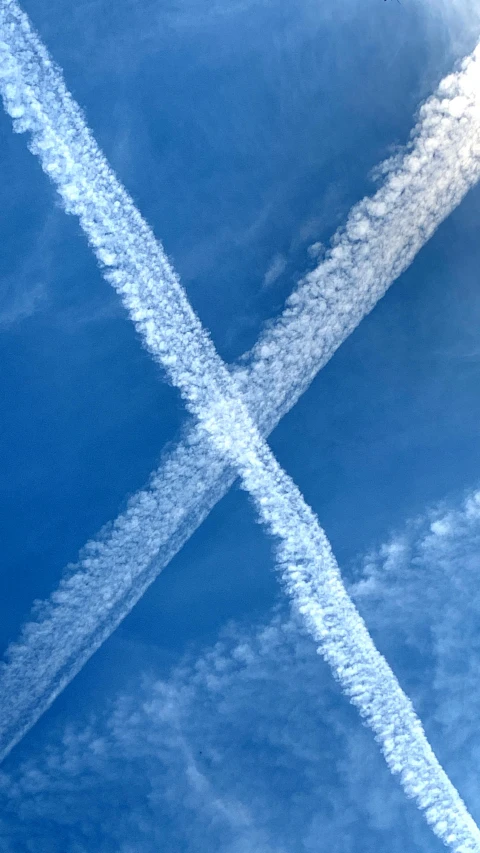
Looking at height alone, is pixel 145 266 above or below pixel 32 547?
above

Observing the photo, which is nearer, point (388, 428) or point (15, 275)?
point (15, 275)

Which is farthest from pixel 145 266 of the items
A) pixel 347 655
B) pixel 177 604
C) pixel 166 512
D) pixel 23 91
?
pixel 347 655

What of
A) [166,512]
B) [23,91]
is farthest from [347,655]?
[23,91]

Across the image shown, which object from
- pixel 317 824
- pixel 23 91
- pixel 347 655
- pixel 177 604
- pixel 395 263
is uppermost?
pixel 23 91

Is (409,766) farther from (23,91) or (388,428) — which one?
(23,91)

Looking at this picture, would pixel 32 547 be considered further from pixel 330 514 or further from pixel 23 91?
pixel 23 91

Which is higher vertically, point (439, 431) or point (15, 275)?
point (15, 275)
